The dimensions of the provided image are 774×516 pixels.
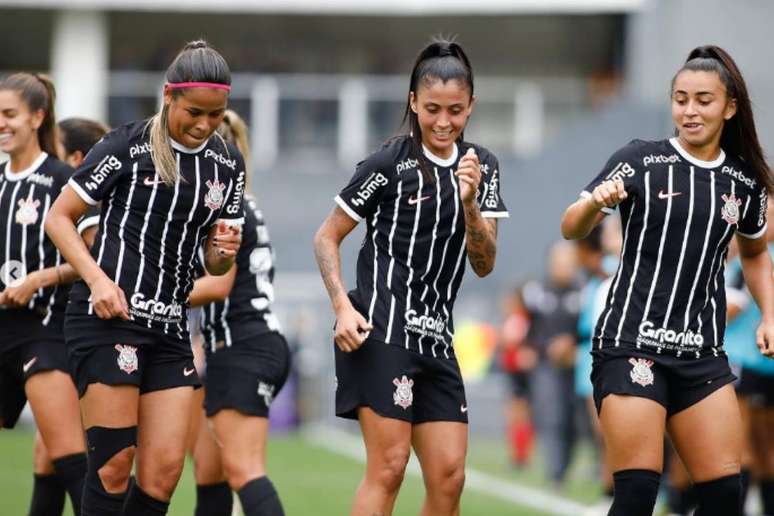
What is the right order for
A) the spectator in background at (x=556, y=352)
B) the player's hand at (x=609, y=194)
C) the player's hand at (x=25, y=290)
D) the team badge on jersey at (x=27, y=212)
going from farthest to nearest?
the spectator in background at (x=556, y=352)
the team badge on jersey at (x=27, y=212)
the player's hand at (x=25, y=290)
the player's hand at (x=609, y=194)

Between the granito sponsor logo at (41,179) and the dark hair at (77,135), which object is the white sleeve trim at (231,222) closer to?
the granito sponsor logo at (41,179)

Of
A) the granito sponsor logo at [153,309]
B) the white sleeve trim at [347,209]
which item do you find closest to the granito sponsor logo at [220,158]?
the white sleeve trim at [347,209]

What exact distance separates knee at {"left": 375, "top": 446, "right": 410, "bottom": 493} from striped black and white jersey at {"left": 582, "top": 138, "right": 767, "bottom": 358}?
1.07 meters

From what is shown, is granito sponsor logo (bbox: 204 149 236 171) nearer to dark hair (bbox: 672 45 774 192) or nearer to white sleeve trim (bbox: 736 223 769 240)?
dark hair (bbox: 672 45 774 192)

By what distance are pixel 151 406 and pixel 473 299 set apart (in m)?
17.8

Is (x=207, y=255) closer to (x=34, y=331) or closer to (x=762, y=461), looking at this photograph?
(x=34, y=331)

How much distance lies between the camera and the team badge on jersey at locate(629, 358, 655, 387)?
22.1 ft

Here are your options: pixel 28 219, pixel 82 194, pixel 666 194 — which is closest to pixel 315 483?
pixel 28 219

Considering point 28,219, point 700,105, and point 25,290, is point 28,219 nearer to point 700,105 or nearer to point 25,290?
point 25,290

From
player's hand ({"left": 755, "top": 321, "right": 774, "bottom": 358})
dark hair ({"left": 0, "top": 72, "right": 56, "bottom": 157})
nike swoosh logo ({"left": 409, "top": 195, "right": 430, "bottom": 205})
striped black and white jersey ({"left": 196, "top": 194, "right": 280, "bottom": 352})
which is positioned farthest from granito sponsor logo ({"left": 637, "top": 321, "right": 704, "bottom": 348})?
dark hair ({"left": 0, "top": 72, "right": 56, "bottom": 157})

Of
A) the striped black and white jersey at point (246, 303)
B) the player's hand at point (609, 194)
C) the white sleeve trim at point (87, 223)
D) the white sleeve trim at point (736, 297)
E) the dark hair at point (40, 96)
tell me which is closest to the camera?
the player's hand at point (609, 194)

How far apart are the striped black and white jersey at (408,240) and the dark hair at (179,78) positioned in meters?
0.82

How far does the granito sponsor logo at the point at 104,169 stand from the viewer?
22.3 ft

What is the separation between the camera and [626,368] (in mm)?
6766
